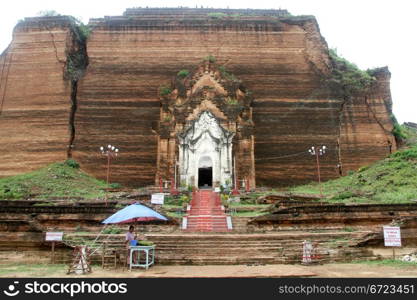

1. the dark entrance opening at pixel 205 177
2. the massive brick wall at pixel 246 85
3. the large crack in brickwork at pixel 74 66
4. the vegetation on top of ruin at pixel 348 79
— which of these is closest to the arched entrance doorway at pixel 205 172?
the dark entrance opening at pixel 205 177

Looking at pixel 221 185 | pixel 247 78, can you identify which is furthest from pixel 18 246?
pixel 247 78

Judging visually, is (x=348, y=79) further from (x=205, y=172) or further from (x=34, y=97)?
(x=34, y=97)

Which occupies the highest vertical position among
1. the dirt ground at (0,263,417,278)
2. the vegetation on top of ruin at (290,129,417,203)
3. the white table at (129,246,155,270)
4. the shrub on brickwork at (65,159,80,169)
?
the shrub on brickwork at (65,159,80,169)

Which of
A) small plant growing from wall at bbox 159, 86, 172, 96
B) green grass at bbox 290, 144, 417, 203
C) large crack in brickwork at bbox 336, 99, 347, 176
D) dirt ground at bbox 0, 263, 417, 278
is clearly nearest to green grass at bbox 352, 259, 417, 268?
Result: dirt ground at bbox 0, 263, 417, 278

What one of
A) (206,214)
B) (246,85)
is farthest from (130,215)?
(246,85)

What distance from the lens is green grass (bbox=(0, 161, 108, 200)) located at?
21438 mm

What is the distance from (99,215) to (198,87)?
14239mm

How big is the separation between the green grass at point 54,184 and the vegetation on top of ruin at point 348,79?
61.8ft

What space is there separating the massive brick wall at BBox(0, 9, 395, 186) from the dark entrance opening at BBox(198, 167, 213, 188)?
331cm

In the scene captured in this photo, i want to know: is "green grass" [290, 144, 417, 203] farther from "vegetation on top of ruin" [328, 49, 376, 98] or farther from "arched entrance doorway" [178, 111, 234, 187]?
"vegetation on top of ruin" [328, 49, 376, 98]

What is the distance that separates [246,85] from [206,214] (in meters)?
14.5

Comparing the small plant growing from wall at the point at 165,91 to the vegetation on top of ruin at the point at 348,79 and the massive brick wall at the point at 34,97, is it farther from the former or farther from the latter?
the vegetation on top of ruin at the point at 348,79

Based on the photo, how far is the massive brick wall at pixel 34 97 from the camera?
2645 cm

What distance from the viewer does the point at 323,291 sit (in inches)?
227
